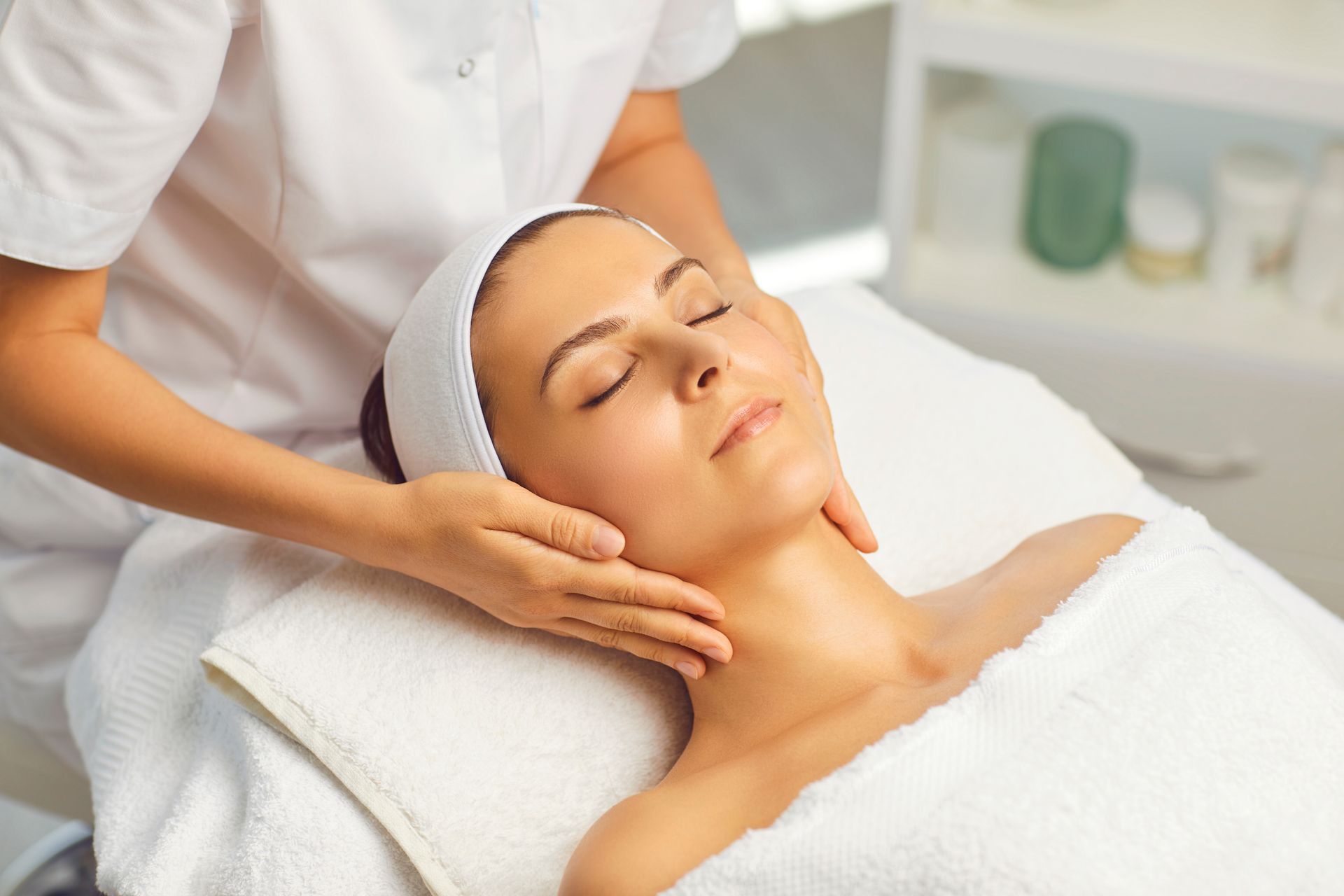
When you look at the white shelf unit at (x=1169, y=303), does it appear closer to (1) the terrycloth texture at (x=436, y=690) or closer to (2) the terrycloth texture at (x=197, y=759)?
(1) the terrycloth texture at (x=436, y=690)

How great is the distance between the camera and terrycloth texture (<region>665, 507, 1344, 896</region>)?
834 millimetres

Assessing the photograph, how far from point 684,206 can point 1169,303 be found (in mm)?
1047

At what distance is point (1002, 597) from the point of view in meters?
1.09

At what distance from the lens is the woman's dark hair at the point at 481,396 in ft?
3.46

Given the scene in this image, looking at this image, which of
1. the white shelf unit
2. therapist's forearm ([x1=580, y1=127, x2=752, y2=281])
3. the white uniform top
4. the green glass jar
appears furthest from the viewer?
the green glass jar

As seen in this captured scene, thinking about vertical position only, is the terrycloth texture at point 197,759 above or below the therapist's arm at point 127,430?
below

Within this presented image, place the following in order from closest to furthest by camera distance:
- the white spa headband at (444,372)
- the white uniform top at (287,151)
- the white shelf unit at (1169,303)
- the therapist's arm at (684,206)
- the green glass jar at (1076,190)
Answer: the white uniform top at (287,151) → the white spa headband at (444,372) → the therapist's arm at (684,206) → the white shelf unit at (1169,303) → the green glass jar at (1076,190)

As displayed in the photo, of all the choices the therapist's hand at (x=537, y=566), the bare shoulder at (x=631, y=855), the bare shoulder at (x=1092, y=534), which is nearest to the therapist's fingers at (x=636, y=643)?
the therapist's hand at (x=537, y=566)

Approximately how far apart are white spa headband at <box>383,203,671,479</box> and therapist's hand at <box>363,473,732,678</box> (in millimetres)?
68

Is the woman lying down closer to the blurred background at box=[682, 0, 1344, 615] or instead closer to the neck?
the neck

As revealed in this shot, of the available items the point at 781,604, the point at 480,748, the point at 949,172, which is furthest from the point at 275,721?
the point at 949,172

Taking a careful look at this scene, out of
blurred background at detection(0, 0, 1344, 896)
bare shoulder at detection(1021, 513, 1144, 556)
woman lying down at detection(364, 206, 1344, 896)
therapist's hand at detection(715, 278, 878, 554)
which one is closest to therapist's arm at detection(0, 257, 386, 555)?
woman lying down at detection(364, 206, 1344, 896)

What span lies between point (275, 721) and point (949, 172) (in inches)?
58.7

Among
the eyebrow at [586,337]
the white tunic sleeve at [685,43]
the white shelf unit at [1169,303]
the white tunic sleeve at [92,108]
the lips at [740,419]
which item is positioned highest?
the white tunic sleeve at [92,108]
